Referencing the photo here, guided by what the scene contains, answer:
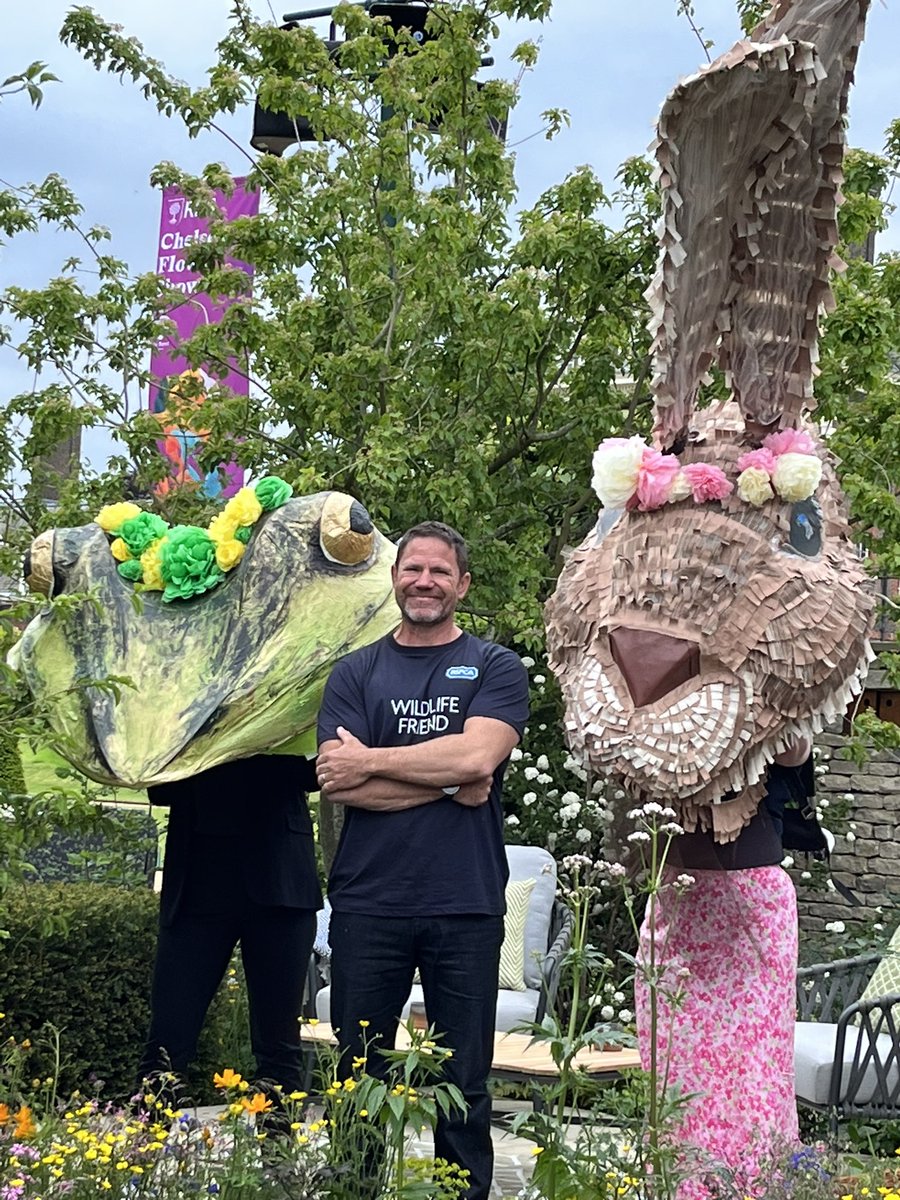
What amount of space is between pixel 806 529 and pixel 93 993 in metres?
3.74

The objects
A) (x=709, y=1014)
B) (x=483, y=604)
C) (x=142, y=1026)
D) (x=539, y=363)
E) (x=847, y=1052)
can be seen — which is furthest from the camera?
(x=539, y=363)

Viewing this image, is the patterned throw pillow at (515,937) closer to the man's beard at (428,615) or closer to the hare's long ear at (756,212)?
the man's beard at (428,615)

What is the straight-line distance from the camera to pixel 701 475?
3555mm

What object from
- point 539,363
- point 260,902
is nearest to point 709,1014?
point 260,902

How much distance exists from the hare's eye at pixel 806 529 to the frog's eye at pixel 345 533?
3.67 ft

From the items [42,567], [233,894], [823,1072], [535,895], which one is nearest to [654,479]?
[233,894]

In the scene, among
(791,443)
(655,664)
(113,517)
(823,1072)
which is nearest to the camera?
(655,664)

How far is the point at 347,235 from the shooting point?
26.4 feet

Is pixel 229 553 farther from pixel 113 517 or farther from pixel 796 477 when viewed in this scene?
pixel 796 477

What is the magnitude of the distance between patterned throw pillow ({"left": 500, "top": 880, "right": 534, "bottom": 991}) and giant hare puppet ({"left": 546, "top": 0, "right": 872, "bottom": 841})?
10.7ft

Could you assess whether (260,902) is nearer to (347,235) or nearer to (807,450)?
(807,450)

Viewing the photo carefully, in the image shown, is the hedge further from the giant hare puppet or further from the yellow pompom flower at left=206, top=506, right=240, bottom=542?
the giant hare puppet

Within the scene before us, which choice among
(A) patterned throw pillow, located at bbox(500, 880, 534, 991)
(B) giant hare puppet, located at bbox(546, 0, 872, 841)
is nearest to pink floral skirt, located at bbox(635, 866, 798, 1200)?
(B) giant hare puppet, located at bbox(546, 0, 872, 841)

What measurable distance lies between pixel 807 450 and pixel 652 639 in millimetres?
603
